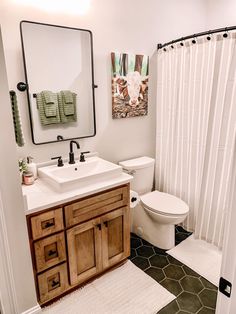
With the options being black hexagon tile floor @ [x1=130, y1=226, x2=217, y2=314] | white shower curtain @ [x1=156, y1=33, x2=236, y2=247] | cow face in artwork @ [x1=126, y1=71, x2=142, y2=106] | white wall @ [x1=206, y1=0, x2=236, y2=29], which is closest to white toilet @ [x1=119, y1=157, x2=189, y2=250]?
black hexagon tile floor @ [x1=130, y1=226, x2=217, y2=314]

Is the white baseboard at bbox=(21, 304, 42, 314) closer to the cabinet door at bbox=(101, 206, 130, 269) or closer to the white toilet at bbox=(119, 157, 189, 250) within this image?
the cabinet door at bbox=(101, 206, 130, 269)

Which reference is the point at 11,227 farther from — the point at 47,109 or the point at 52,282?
the point at 47,109

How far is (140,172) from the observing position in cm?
245

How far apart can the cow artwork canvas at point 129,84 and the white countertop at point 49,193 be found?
806 mm

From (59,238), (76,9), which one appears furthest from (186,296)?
(76,9)

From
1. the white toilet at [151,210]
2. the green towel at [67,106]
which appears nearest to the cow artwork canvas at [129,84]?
the green towel at [67,106]

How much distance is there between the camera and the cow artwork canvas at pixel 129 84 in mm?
2289

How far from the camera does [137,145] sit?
2.66 m

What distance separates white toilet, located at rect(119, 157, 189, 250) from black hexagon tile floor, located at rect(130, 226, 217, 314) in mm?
111

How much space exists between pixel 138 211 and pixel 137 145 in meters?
0.71

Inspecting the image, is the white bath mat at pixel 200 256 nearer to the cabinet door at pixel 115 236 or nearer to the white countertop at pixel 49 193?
the cabinet door at pixel 115 236

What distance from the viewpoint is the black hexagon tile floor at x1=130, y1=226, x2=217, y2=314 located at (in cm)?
176

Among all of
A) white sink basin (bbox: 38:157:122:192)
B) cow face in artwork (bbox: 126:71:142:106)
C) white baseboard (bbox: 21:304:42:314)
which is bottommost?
white baseboard (bbox: 21:304:42:314)

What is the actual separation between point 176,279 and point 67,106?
1.72 meters
